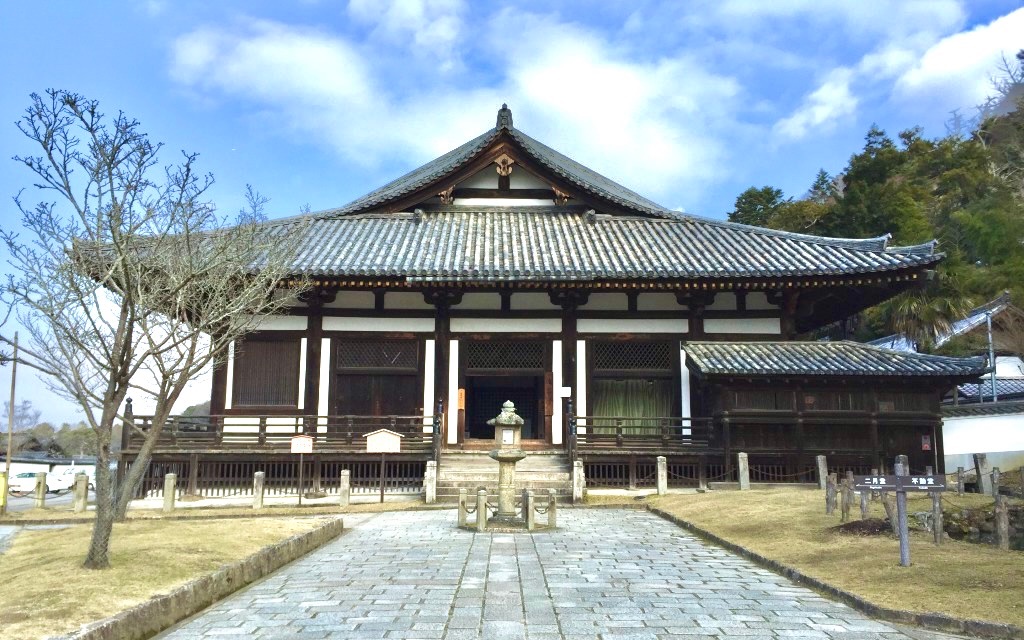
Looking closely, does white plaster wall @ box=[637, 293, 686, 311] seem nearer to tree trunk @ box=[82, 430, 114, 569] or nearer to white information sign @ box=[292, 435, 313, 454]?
white information sign @ box=[292, 435, 313, 454]

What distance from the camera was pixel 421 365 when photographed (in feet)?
67.2

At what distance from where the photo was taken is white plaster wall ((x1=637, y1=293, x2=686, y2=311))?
20.8 metres

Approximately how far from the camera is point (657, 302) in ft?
68.3

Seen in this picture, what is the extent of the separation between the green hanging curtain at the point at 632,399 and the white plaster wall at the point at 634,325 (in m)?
1.39

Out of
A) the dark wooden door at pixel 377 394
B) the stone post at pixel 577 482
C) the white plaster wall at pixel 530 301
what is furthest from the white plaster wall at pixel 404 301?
the stone post at pixel 577 482

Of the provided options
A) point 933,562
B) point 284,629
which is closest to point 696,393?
point 933,562

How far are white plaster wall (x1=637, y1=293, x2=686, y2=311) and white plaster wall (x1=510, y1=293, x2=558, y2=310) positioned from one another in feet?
8.37

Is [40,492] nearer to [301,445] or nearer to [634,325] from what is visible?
[301,445]

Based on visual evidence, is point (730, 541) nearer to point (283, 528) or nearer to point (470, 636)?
point (470, 636)

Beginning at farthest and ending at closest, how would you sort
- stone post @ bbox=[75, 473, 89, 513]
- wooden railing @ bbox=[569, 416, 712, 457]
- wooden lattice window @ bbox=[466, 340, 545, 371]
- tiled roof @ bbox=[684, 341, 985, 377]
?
wooden lattice window @ bbox=[466, 340, 545, 371] < wooden railing @ bbox=[569, 416, 712, 457] < tiled roof @ bbox=[684, 341, 985, 377] < stone post @ bbox=[75, 473, 89, 513]

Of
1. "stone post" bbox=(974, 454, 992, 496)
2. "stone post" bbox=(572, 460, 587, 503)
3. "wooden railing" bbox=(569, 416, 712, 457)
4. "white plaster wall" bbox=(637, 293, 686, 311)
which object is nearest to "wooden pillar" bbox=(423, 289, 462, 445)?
"wooden railing" bbox=(569, 416, 712, 457)

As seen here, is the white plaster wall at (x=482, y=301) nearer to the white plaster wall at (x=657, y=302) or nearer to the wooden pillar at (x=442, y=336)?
the wooden pillar at (x=442, y=336)

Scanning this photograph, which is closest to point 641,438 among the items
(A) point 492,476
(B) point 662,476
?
(B) point 662,476

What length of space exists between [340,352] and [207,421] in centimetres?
384
